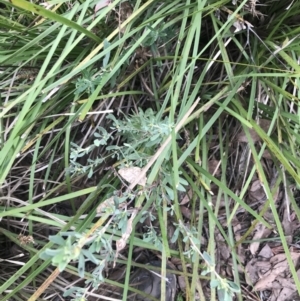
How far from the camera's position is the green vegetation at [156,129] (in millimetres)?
783

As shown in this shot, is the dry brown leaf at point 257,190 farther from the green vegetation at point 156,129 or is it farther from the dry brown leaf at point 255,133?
the dry brown leaf at point 255,133

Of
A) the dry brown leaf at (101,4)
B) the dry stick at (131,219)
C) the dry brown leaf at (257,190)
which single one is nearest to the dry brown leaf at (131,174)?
the dry stick at (131,219)

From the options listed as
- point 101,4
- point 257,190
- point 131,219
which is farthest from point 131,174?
point 257,190

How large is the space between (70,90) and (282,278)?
657 millimetres

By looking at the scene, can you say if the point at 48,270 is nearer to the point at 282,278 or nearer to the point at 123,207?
the point at 123,207

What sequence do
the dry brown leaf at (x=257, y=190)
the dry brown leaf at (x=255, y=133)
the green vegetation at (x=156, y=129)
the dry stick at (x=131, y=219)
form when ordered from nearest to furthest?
the dry stick at (x=131, y=219) → the green vegetation at (x=156, y=129) → the dry brown leaf at (x=255, y=133) → the dry brown leaf at (x=257, y=190)

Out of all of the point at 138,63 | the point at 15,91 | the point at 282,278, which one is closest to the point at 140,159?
the point at 138,63

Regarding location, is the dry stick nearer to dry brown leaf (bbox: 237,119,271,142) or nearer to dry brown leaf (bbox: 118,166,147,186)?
dry brown leaf (bbox: 118,166,147,186)

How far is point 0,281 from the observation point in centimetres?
98

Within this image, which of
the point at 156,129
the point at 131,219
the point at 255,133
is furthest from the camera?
the point at 255,133

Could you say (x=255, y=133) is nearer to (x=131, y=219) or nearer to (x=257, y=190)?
(x=257, y=190)

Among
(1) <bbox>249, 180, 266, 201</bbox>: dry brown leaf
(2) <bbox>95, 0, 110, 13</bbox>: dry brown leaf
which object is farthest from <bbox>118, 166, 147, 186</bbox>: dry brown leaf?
(1) <bbox>249, 180, 266, 201</bbox>: dry brown leaf

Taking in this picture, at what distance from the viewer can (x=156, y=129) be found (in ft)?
2.43

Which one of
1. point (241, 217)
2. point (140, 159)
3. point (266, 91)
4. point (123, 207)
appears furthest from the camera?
point (241, 217)
